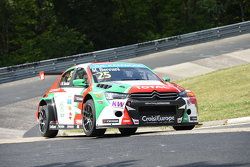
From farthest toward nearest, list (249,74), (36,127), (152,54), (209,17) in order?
(209,17), (152,54), (249,74), (36,127)

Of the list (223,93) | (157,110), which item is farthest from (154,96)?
(223,93)

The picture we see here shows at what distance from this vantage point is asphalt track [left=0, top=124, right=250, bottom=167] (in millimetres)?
7973

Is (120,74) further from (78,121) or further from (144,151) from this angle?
(144,151)

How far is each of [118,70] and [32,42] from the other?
1537 inches

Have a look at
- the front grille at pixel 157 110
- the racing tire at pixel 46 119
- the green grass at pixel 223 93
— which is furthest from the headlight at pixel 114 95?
the green grass at pixel 223 93

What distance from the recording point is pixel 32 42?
5153 cm

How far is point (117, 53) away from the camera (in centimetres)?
3631

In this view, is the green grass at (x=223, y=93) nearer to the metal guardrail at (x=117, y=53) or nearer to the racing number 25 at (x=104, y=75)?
the racing number 25 at (x=104, y=75)

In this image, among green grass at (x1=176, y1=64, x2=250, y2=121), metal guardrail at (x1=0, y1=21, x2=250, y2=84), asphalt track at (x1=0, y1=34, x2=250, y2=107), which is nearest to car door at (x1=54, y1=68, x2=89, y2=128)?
green grass at (x1=176, y1=64, x2=250, y2=121)

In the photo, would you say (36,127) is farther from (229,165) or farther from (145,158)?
(229,165)

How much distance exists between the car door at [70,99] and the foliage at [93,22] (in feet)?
116

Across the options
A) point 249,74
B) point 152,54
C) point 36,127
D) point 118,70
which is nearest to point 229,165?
point 118,70

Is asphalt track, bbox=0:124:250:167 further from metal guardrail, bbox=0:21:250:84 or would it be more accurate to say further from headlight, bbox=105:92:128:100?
metal guardrail, bbox=0:21:250:84

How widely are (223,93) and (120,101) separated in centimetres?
947
